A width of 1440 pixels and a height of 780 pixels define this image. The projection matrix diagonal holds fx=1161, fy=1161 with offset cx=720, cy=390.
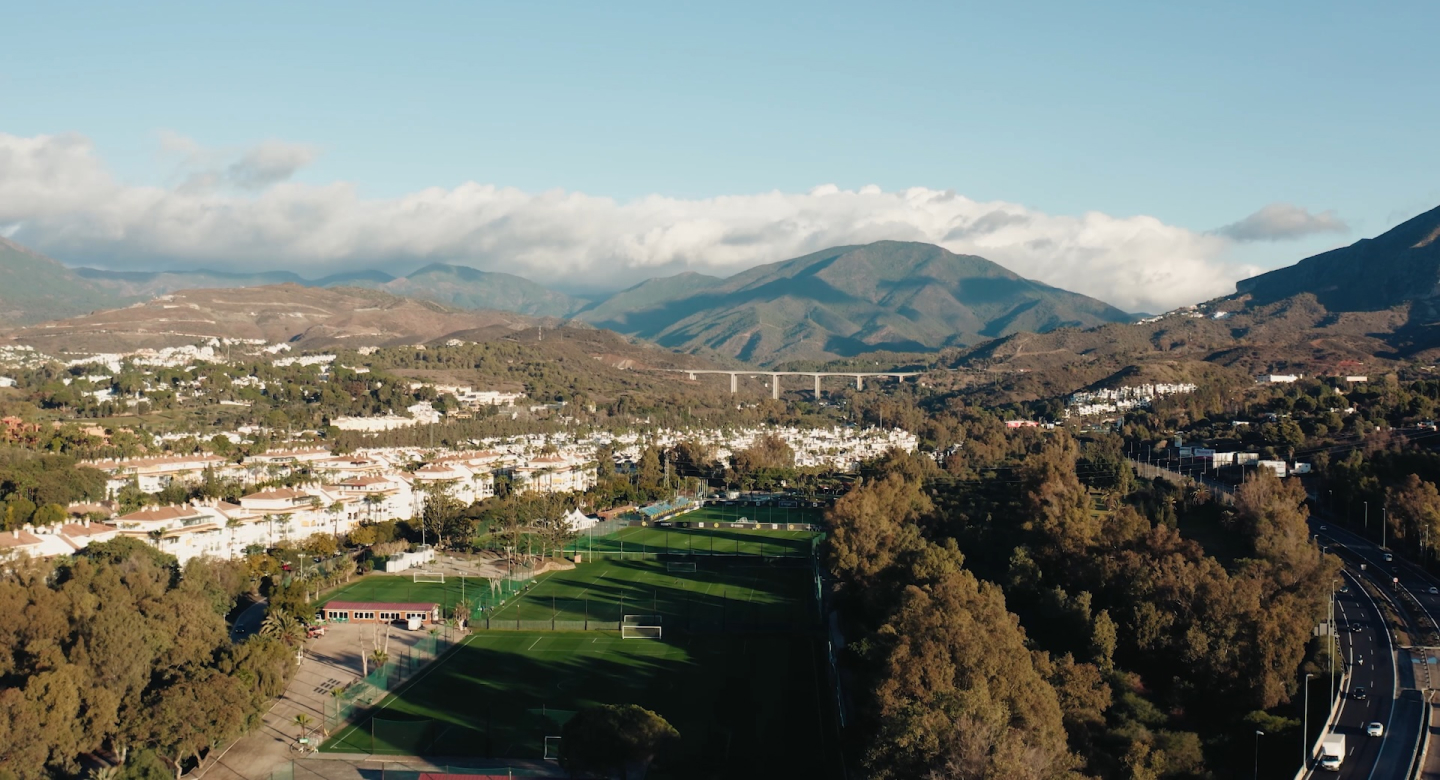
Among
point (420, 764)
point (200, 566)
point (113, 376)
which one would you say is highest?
point (113, 376)

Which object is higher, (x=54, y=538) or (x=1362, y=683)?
(x=54, y=538)

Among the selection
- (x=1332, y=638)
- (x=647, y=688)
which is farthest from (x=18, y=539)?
(x=1332, y=638)

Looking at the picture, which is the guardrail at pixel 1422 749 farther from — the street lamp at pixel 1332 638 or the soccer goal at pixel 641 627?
the soccer goal at pixel 641 627

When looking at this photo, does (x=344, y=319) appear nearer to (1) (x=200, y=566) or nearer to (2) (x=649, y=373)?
(2) (x=649, y=373)

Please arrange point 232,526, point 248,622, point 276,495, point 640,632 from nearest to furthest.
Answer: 1. point 640,632
2. point 248,622
3. point 232,526
4. point 276,495

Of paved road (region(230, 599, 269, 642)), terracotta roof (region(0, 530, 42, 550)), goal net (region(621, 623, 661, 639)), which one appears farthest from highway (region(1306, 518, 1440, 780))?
terracotta roof (region(0, 530, 42, 550))

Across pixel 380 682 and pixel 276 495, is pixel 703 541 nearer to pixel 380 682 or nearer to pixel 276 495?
pixel 276 495

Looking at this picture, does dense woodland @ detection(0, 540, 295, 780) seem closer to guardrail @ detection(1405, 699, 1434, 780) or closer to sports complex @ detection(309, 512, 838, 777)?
sports complex @ detection(309, 512, 838, 777)

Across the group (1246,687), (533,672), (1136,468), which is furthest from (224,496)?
(1136,468)
